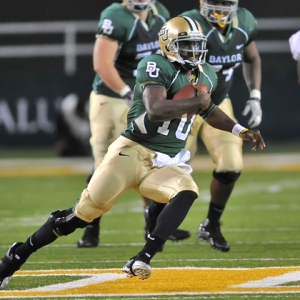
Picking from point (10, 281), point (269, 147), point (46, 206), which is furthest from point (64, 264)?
point (269, 147)

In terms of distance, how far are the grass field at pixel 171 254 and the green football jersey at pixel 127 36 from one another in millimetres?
1177

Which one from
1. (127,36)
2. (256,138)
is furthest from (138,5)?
(256,138)

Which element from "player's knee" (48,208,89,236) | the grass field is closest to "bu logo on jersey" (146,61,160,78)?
"player's knee" (48,208,89,236)

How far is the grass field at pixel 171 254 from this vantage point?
4.16 metres

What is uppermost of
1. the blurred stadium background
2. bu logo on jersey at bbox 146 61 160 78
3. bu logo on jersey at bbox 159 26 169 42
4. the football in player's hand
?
bu logo on jersey at bbox 159 26 169 42

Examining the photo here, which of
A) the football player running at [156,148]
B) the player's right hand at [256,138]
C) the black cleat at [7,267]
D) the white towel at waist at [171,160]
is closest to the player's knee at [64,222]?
the football player running at [156,148]

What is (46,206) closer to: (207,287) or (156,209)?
(156,209)

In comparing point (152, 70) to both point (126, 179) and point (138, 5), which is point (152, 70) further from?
point (138, 5)

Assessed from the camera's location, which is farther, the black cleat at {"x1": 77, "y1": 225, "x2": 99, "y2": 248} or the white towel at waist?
the black cleat at {"x1": 77, "y1": 225, "x2": 99, "y2": 248}

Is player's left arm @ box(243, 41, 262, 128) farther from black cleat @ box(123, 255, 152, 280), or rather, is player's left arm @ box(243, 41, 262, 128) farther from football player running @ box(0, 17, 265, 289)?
black cleat @ box(123, 255, 152, 280)

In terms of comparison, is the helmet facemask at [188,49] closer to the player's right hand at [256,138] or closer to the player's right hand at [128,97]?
the player's right hand at [256,138]

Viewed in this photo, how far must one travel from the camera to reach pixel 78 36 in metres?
14.9

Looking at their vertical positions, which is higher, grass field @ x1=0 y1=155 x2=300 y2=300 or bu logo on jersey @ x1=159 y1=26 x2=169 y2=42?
bu logo on jersey @ x1=159 y1=26 x2=169 y2=42

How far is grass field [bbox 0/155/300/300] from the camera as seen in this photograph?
416cm
